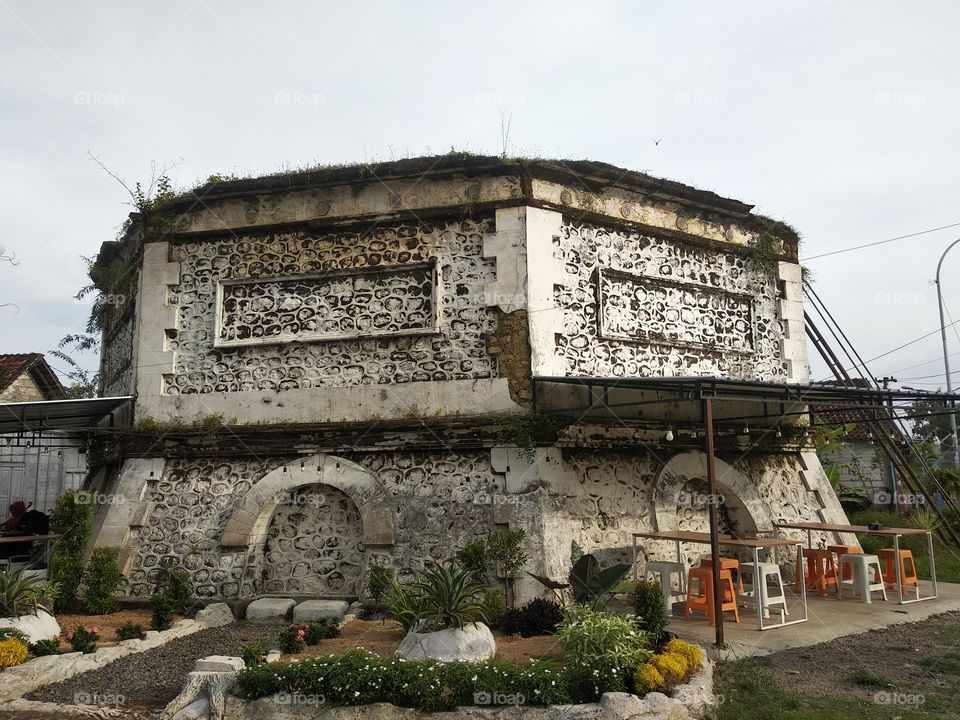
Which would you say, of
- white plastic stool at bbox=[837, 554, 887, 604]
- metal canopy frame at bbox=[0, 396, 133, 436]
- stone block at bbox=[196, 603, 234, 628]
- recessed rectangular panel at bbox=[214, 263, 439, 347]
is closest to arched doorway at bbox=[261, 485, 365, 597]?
stone block at bbox=[196, 603, 234, 628]

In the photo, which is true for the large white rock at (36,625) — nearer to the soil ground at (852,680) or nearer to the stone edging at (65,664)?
the stone edging at (65,664)

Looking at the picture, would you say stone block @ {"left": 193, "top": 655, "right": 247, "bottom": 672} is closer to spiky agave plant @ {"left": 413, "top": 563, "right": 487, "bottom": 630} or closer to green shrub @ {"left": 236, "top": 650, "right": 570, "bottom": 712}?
green shrub @ {"left": 236, "top": 650, "right": 570, "bottom": 712}

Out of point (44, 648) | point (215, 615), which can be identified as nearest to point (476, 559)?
point (215, 615)

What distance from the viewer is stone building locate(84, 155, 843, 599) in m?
9.62

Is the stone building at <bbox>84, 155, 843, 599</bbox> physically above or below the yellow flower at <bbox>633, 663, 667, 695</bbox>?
above

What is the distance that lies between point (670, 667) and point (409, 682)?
2.24 metres

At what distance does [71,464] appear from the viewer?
17.0 m

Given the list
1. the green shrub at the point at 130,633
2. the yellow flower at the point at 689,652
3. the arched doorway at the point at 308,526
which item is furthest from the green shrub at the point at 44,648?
the yellow flower at the point at 689,652

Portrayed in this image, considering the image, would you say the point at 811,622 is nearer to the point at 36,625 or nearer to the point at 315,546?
the point at 315,546

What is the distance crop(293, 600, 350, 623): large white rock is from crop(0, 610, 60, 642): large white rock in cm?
265

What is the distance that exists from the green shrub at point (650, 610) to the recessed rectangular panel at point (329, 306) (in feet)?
14.5

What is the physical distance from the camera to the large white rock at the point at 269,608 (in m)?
9.18

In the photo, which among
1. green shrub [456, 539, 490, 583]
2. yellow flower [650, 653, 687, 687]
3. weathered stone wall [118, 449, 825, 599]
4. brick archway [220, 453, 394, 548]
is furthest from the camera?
brick archway [220, 453, 394, 548]

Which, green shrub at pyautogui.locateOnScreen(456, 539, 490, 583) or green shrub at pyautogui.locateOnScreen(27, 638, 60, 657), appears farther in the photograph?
green shrub at pyautogui.locateOnScreen(456, 539, 490, 583)
